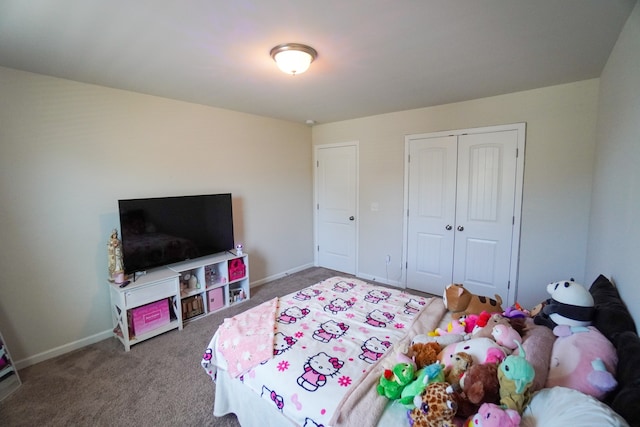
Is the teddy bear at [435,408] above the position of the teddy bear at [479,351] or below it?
below

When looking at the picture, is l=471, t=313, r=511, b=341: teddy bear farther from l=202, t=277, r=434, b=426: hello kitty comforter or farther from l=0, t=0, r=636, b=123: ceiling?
l=0, t=0, r=636, b=123: ceiling

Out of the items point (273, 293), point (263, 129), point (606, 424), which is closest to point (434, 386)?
point (606, 424)

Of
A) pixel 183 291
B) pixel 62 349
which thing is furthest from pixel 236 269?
→ pixel 62 349

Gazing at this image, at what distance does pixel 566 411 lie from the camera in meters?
0.88

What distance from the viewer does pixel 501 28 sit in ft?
5.66

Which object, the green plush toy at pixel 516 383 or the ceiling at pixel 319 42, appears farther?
the ceiling at pixel 319 42

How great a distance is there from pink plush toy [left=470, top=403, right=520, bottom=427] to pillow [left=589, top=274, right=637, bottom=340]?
0.68 m

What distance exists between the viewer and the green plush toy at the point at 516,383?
3.28ft

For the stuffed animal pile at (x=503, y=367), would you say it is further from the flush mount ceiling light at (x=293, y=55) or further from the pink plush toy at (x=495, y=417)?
the flush mount ceiling light at (x=293, y=55)

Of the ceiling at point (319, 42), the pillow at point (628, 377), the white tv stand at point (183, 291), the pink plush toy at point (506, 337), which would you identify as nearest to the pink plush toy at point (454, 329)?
the pink plush toy at point (506, 337)

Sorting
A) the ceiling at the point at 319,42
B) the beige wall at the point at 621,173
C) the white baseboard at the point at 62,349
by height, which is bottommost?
the white baseboard at the point at 62,349

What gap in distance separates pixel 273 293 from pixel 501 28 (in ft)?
11.5

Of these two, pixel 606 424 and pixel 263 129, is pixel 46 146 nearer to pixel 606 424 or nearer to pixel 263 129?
pixel 263 129

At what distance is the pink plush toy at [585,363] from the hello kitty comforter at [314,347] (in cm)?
75
